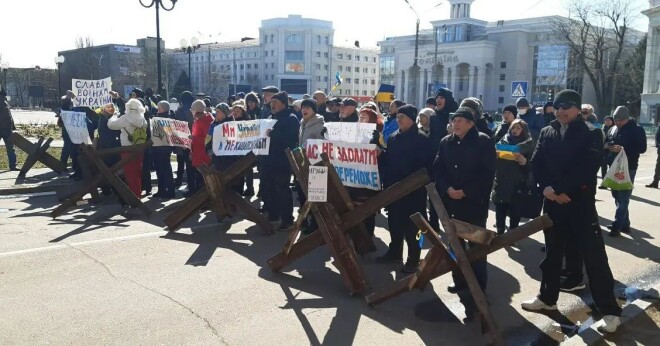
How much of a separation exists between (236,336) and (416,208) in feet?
8.82

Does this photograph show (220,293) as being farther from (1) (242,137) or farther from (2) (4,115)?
(2) (4,115)

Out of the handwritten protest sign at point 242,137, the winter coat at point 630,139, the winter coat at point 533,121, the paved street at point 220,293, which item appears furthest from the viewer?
the winter coat at point 533,121

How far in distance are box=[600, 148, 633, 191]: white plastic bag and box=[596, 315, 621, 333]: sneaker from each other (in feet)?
13.8

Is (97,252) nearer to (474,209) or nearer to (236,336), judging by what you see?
(236,336)

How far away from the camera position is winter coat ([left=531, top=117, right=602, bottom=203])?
475 centimetres

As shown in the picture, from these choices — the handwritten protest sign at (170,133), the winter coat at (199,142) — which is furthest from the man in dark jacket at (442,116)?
the handwritten protest sign at (170,133)

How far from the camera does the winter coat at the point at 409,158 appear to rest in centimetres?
613

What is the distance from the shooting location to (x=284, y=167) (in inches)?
330

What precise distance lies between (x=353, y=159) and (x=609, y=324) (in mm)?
3395

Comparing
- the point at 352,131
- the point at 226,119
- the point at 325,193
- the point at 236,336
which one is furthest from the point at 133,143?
the point at 236,336

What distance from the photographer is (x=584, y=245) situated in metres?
4.83

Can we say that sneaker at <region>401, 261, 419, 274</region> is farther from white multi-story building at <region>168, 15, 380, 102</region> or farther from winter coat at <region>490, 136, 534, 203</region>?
white multi-story building at <region>168, 15, 380, 102</region>

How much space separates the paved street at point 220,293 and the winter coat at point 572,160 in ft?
4.24

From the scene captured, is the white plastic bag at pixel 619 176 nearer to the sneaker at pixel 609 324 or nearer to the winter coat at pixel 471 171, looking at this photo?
the winter coat at pixel 471 171
